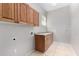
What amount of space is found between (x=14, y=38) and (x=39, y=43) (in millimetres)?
1564

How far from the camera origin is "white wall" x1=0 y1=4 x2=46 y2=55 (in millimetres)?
2410

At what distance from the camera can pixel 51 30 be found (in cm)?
503

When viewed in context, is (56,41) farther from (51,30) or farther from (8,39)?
(8,39)

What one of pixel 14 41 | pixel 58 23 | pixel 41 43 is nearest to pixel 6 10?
pixel 14 41

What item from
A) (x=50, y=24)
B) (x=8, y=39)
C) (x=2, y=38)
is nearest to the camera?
(x=2, y=38)

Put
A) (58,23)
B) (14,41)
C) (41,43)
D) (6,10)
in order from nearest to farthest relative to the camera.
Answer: (6,10) → (14,41) → (41,43) → (58,23)

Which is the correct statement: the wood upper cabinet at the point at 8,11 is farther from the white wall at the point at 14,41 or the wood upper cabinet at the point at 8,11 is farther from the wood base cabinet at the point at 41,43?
the wood base cabinet at the point at 41,43

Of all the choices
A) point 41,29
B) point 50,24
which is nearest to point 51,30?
point 50,24

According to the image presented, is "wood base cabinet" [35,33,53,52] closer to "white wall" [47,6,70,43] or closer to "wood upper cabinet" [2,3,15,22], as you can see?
"white wall" [47,6,70,43]

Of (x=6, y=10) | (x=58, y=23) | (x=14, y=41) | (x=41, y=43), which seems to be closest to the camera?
(x=6, y=10)

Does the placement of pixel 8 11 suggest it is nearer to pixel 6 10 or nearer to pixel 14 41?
pixel 6 10

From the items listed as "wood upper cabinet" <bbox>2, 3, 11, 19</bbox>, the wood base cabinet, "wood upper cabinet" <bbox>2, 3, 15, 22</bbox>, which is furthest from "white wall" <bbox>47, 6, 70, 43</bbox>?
"wood upper cabinet" <bbox>2, 3, 11, 19</bbox>

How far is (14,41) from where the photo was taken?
9.50 ft

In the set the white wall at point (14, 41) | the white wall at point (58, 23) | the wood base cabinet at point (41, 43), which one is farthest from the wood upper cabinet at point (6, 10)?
the white wall at point (58, 23)
